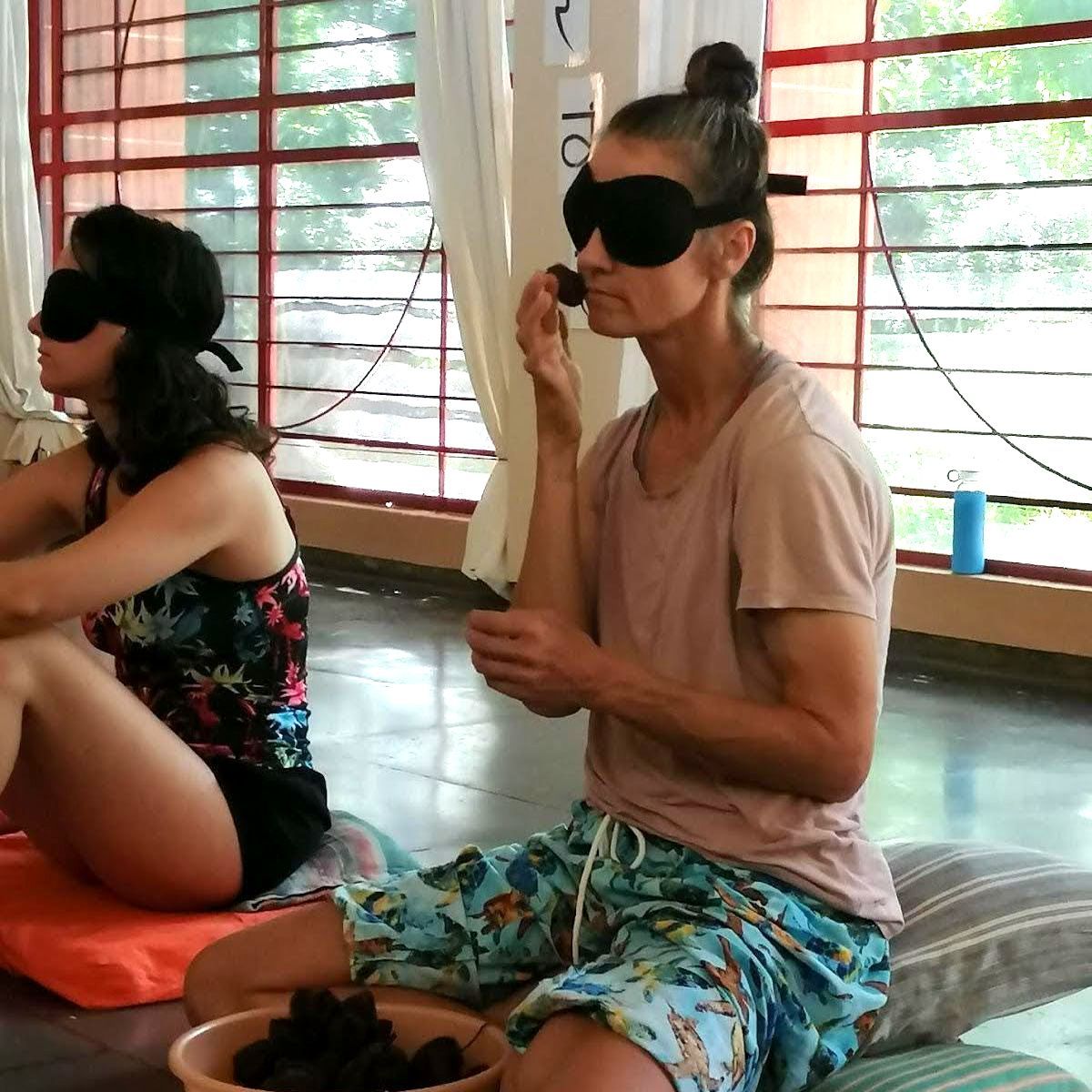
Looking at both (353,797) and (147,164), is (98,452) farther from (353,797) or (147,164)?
(147,164)

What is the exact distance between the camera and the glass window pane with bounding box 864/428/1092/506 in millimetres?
5477

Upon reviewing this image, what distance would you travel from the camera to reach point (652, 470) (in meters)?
1.91

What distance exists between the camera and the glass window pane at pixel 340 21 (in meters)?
7.32

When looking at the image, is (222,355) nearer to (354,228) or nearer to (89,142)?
(354,228)

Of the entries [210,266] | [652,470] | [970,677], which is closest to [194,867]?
[210,266]

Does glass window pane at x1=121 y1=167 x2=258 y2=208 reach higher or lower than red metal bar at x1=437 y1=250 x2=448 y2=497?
higher

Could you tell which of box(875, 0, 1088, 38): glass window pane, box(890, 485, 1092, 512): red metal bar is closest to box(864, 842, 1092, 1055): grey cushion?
box(890, 485, 1092, 512): red metal bar

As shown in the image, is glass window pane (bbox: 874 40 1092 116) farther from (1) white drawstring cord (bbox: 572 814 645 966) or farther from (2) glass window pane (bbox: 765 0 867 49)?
(1) white drawstring cord (bbox: 572 814 645 966)

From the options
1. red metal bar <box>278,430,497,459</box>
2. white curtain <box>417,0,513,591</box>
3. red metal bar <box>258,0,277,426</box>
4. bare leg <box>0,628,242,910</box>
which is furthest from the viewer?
red metal bar <box>258,0,277,426</box>

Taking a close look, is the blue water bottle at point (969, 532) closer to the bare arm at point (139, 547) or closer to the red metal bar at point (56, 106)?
the bare arm at point (139, 547)

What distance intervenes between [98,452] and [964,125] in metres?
3.66

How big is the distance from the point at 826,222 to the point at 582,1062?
4820 millimetres

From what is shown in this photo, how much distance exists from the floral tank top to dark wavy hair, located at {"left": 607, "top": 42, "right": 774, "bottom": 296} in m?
1.07

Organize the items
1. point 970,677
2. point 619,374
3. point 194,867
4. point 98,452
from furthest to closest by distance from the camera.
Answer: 1. point 619,374
2. point 970,677
3. point 98,452
4. point 194,867
